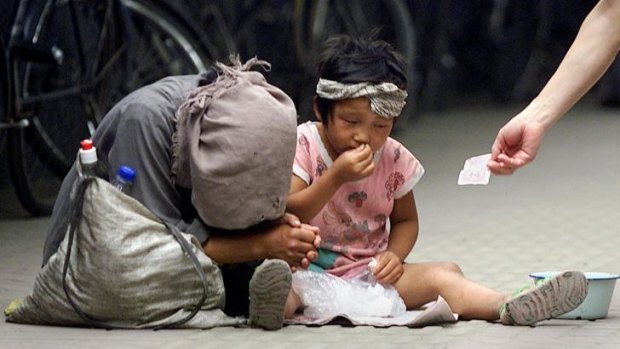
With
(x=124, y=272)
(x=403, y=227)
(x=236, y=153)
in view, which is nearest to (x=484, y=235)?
(x=403, y=227)

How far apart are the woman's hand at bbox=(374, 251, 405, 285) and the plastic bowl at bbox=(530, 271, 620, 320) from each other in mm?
457

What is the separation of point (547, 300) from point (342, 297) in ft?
2.30

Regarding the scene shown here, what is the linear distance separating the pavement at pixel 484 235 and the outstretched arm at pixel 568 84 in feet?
2.15

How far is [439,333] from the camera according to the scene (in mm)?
5355

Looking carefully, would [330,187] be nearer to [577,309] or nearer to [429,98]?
[577,309]

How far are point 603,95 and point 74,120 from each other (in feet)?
16.9

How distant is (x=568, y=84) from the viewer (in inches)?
196

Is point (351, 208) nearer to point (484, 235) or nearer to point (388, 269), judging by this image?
point (388, 269)

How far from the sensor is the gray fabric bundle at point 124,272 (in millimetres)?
5219

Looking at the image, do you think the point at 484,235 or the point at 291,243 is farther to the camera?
the point at 484,235

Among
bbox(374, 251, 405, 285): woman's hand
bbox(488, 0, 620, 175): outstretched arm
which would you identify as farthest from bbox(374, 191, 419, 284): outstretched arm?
bbox(488, 0, 620, 175): outstretched arm

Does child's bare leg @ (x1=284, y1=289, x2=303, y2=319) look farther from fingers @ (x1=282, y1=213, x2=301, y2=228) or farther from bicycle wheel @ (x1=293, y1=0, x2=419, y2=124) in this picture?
bicycle wheel @ (x1=293, y1=0, x2=419, y2=124)

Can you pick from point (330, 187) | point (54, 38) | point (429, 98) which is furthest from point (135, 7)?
point (429, 98)

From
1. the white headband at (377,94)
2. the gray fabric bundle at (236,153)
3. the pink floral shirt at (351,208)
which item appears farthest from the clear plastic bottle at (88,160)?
the white headband at (377,94)
